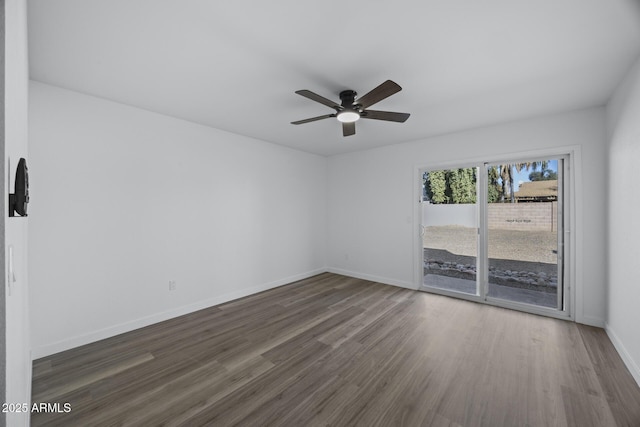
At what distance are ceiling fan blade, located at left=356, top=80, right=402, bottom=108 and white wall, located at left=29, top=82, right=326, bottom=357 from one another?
2.42m

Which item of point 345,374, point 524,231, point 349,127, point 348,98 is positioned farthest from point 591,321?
point 348,98

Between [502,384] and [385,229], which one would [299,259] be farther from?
[502,384]

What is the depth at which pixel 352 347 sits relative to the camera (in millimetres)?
2672

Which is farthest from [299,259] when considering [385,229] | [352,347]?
[352,347]

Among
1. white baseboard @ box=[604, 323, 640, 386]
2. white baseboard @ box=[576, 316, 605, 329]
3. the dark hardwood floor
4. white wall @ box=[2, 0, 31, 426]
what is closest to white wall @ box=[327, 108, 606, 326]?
white baseboard @ box=[576, 316, 605, 329]

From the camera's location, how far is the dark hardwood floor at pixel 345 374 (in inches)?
71.2

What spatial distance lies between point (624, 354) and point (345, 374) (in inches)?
102

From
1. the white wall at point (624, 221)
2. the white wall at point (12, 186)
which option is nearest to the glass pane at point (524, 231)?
the white wall at point (624, 221)

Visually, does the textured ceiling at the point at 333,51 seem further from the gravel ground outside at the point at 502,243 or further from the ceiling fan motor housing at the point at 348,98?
the gravel ground outside at the point at 502,243

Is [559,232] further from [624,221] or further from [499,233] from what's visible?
[624,221]

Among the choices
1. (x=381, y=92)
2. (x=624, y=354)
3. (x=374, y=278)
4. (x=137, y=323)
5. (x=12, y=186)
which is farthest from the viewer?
(x=374, y=278)

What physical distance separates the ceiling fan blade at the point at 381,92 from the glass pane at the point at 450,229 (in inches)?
98.5

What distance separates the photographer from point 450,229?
4.29m

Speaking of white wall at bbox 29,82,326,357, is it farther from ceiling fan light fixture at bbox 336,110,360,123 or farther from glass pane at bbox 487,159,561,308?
glass pane at bbox 487,159,561,308
